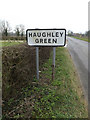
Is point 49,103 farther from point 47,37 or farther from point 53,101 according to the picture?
point 47,37

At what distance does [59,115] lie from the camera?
2381 mm

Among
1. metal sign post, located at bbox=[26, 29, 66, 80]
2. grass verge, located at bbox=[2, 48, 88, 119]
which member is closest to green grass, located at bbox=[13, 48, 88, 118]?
grass verge, located at bbox=[2, 48, 88, 119]

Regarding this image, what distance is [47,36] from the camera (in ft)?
10.5

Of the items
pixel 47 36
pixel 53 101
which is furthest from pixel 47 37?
pixel 53 101

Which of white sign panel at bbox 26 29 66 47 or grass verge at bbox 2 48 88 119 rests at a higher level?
white sign panel at bbox 26 29 66 47

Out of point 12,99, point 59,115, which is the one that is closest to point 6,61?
point 12,99

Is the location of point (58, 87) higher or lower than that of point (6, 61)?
lower

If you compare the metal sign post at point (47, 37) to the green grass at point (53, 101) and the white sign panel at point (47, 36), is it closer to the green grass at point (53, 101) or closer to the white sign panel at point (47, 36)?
the white sign panel at point (47, 36)

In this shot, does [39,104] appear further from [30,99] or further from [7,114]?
[7,114]

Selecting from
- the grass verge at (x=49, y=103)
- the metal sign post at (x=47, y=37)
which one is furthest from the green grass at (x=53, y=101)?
the metal sign post at (x=47, y=37)

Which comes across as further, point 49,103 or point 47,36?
point 47,36

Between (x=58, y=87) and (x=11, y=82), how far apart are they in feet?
5.02

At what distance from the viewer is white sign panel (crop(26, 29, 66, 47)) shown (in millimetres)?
3185

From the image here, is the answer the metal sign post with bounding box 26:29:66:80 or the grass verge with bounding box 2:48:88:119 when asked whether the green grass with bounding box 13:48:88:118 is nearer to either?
the grass verge with bounding box 2:48:88:119
